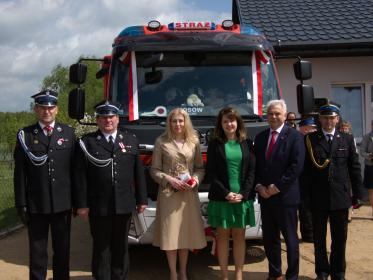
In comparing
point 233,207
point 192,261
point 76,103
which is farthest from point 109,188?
point 192,261

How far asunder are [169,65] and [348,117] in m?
6.17

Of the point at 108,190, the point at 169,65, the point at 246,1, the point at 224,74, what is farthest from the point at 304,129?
the point at 246,1

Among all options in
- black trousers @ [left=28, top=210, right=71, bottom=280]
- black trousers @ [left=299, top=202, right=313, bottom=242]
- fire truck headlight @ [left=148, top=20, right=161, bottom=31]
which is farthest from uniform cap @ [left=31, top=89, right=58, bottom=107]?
black trousers @ [left=299, top=202, right=313, bottom=242]

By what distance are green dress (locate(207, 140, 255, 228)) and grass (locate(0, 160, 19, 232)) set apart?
4952 millimetres

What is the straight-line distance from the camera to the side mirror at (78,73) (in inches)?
236

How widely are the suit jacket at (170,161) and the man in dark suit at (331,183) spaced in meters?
1.16

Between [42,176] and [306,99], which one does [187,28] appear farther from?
[42,176]

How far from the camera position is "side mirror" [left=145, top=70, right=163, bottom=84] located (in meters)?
5.91

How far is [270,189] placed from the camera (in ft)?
15.7

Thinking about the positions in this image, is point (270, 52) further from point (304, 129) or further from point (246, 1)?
point (246, 1)

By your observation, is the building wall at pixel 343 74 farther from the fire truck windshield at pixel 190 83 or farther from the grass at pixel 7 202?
the grass at pixel 7 202

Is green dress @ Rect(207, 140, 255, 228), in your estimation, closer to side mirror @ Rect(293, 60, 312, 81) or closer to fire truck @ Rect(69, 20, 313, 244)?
fire truck @ Rect(69, 20, 313, 244)

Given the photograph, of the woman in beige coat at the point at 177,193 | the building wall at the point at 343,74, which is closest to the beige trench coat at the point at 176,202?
the woman in beige coat at the point at 177,193

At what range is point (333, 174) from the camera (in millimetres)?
4973
